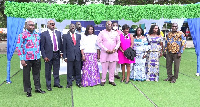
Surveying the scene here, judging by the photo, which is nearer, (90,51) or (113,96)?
(113,96)

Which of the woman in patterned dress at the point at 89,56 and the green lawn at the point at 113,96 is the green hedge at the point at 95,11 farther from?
the green lawn at the point at 113,96

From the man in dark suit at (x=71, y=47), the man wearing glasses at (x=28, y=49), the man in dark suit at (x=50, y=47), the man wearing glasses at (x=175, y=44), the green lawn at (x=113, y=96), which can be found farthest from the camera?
the man wearing glasses at (x=175, y=44)

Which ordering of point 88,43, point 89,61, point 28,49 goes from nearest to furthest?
point 28,49 → point 88,43 → point 89,61

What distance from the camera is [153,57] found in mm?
7227

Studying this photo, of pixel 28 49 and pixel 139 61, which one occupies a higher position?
pixel 28 49

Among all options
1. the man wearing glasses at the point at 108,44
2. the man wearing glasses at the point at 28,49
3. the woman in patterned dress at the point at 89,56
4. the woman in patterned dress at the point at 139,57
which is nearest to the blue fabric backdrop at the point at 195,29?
the woman in patterned dress at the point at 139,57

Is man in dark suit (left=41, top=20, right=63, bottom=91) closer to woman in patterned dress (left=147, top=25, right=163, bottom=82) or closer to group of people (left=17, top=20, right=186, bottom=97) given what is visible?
group of people (left=17, top=20, right=186, bottom=97)

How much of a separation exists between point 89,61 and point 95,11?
1.80 metres

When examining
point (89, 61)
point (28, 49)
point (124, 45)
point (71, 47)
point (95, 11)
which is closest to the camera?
point (28, 49)

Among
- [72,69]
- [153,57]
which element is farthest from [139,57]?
[72,69]

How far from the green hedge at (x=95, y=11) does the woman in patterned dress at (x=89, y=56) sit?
105 centimetres

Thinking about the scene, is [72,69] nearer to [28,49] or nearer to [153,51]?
[28,49]

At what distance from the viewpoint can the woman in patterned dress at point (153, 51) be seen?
23.4 ft

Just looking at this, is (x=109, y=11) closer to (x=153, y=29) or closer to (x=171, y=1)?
(x=153, y=29)
